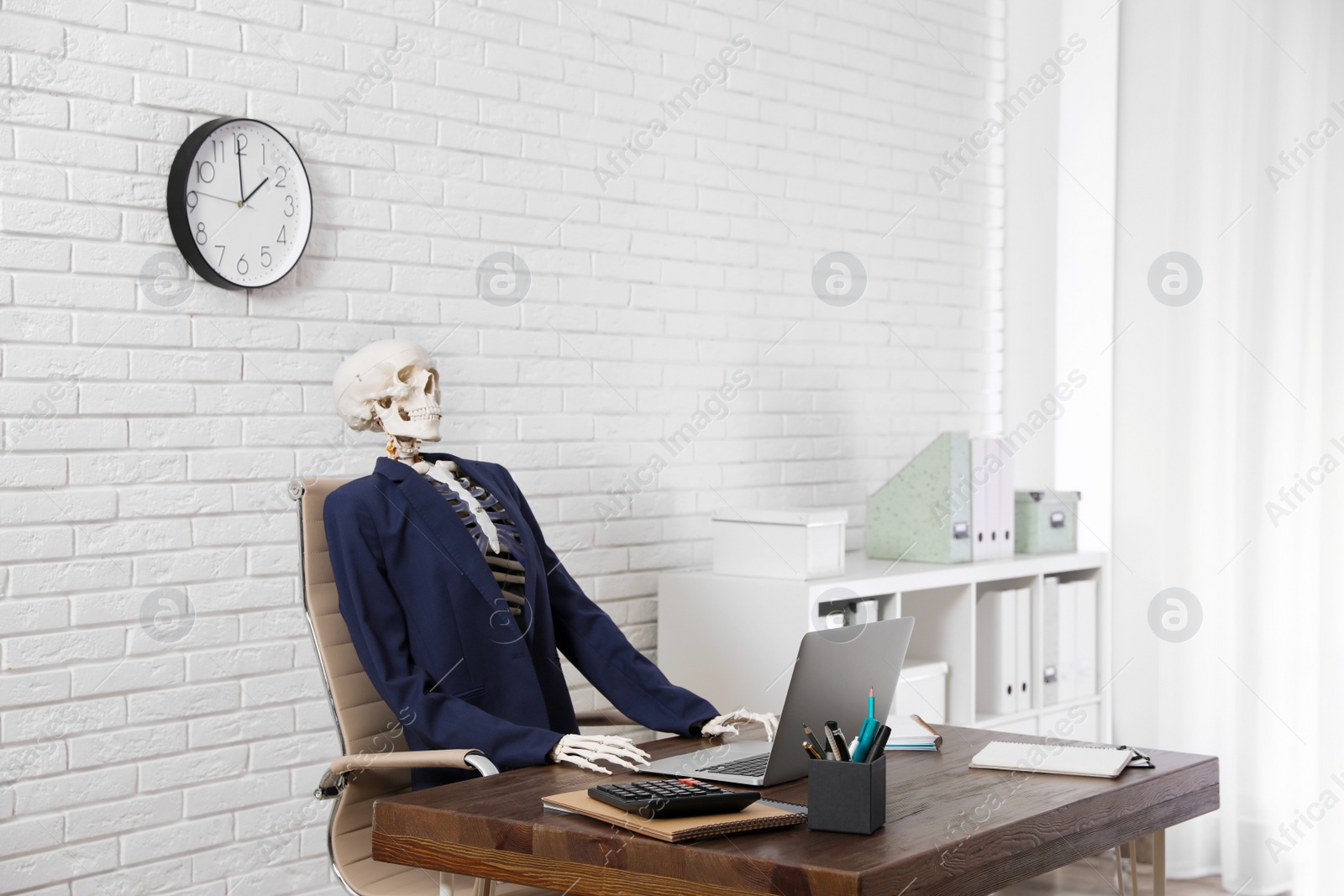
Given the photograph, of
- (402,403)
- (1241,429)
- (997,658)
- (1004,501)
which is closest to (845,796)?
(402,403)

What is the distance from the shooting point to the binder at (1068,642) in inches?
153

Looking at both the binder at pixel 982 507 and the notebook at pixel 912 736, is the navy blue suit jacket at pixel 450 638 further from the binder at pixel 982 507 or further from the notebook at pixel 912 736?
the binder at pixel 982 507

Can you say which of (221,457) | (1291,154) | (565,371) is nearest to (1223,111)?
(1291,154)

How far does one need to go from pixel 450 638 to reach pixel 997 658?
1.88 meters

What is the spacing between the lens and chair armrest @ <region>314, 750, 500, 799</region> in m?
2.12

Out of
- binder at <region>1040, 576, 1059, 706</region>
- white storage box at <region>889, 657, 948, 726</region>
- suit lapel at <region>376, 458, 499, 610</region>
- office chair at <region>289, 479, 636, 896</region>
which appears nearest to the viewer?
office chair at <region>289, 479, 636, 896</region>

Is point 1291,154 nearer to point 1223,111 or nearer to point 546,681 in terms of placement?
point 1223,111

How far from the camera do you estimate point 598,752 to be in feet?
6.54

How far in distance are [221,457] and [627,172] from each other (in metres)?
1.35

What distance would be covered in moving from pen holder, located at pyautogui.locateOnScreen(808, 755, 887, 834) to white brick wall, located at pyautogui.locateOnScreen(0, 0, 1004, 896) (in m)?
1.54

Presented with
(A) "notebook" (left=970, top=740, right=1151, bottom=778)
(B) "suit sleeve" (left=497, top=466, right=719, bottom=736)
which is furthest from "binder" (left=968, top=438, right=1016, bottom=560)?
(A) "notebook" (left=970, top=740, right=1151, bottom=778)

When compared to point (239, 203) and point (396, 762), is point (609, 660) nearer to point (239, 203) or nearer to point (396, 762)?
point (396, 762)

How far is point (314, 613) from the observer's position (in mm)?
2330

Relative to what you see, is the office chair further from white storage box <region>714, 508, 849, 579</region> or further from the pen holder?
white storage box <region>714, 508, 849, 579</region>
